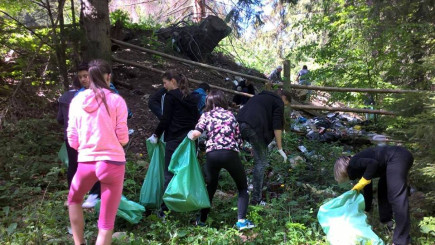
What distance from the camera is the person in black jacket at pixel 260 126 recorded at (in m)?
4.22

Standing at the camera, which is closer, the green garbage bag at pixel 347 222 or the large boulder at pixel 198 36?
the green garbage bag at pixel 347 222

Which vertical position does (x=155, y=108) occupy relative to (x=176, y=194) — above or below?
above

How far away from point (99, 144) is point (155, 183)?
142 cm

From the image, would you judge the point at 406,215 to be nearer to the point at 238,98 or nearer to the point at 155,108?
the point at 155,108

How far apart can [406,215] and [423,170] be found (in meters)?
0.86

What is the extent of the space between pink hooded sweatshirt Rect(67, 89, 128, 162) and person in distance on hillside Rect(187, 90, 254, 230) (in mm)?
1058

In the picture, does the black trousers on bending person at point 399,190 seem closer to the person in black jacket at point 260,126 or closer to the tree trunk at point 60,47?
the person in black jacket at point 260,126

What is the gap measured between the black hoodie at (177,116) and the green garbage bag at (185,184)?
241 millimetres

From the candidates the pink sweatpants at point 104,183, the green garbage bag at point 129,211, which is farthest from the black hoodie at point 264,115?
the pink sweatpants at point 104,183

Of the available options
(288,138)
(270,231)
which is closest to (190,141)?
(270,231)

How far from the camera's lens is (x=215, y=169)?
11.8ft

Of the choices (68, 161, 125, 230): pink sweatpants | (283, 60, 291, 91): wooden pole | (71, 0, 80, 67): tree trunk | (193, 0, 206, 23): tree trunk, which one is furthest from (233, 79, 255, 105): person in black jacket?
(68, 161, 125, 230): pink sweatpants

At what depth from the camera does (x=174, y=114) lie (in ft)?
12.9

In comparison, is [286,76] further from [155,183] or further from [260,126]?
[155,183]
